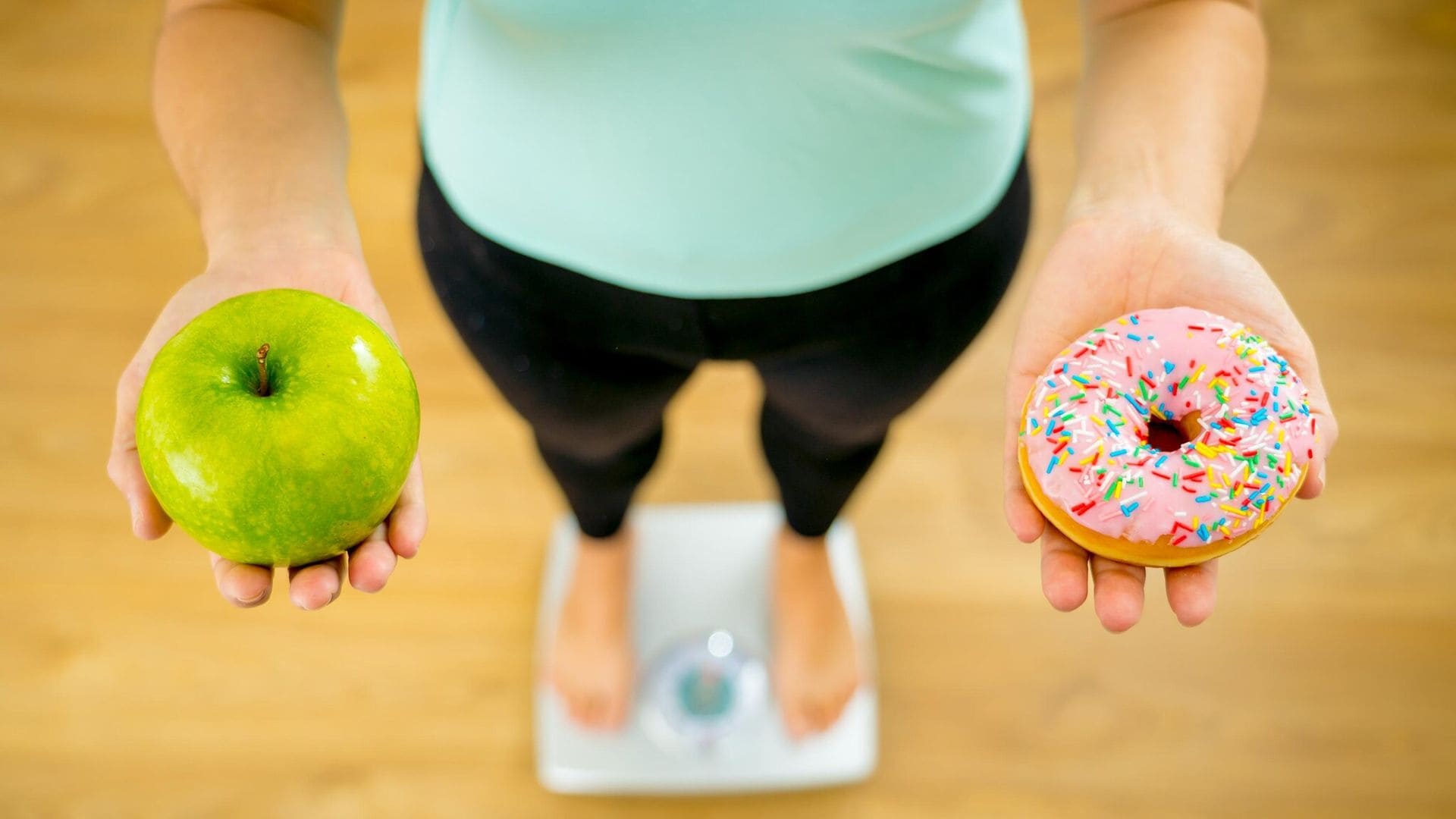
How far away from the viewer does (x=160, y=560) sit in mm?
1663

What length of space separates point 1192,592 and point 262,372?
66 cm

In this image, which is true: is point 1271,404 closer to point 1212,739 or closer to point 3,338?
point 1212,739

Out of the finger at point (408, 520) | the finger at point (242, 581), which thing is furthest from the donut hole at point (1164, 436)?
the finger at point (242, 581)

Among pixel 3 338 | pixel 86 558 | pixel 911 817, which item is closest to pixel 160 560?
pixel 86 558

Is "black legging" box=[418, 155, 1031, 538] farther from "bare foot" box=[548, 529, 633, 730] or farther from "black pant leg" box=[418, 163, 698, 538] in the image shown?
"bare foot" box=[548, 529, 633, 730]

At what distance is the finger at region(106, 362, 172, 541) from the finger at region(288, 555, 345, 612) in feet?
0.33

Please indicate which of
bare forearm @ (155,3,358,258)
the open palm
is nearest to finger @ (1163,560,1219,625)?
the open palm

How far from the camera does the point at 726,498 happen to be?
1769 mm

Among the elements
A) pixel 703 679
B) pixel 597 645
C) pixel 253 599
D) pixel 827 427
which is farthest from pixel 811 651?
pixel 253 599

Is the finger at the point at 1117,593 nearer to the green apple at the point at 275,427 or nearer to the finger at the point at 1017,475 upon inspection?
the finger at the point at 1017,475

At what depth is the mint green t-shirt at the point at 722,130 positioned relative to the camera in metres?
0.73

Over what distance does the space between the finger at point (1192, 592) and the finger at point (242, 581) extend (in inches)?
25.2

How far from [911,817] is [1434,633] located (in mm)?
816

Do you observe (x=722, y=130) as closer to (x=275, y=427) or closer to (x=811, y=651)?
(x=275, y=427)
